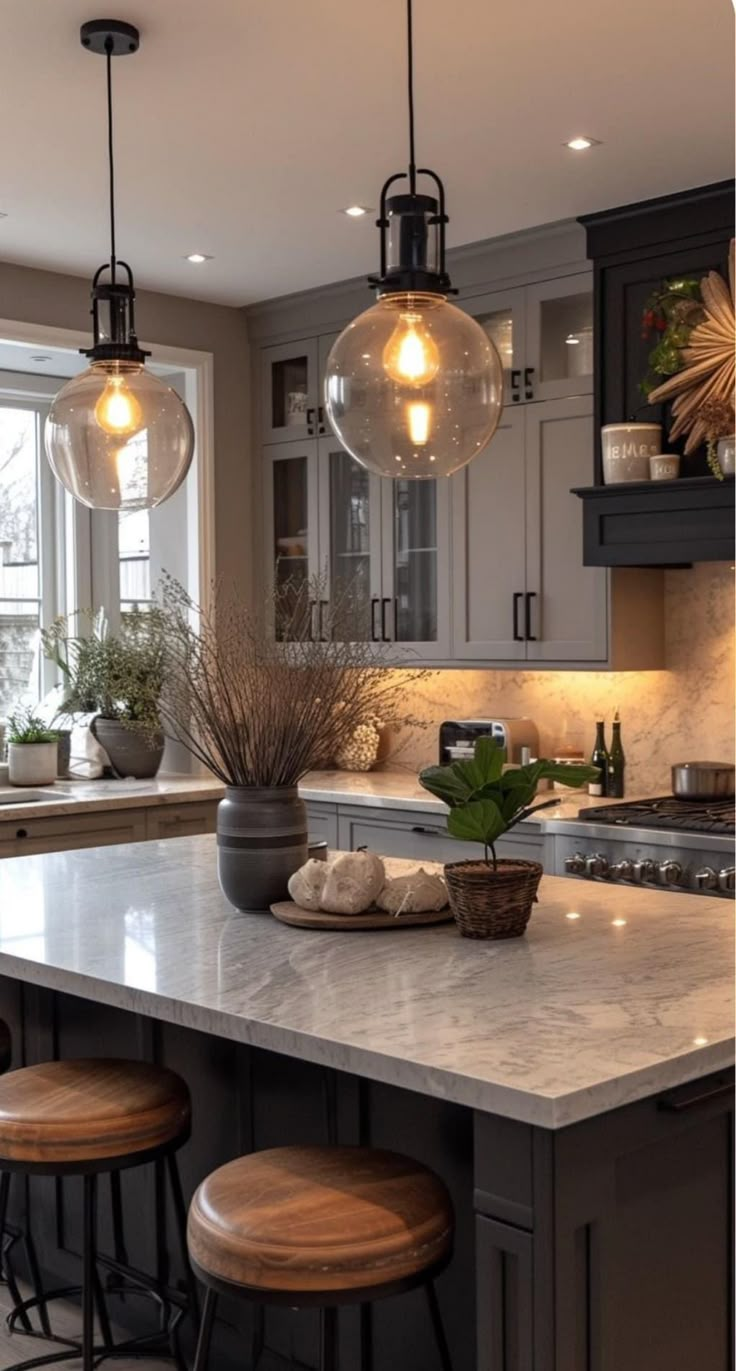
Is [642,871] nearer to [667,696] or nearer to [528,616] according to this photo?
[667,696]

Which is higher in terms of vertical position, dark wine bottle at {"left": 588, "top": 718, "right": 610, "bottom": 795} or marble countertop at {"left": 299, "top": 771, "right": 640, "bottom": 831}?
dark wine bottle at {"left": 588, "top": 718, "right": 610, "bottom": 795}

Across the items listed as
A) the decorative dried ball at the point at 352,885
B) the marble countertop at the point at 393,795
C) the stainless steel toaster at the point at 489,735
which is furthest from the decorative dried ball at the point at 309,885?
the stainless steel toaster at the point at 489,735

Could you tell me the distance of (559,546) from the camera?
4816 mm

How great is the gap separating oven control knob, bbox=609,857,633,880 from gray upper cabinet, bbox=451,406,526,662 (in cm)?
97

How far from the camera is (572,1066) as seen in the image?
6.08 ft

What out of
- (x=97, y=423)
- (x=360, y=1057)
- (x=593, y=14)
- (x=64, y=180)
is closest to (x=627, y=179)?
(x=593, y=14)

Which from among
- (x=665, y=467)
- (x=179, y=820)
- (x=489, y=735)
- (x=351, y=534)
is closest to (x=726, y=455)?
(x=665, y=467)

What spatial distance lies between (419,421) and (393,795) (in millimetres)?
2663

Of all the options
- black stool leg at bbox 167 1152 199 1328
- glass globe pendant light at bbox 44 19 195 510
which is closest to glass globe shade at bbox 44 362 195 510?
glass globe pendant light at bbox 44 19 195 510

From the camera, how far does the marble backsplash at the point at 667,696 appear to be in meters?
4.80

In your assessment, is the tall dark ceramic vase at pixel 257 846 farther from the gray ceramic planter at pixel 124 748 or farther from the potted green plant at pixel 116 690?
the gray ceramic planter at pixel 124 748

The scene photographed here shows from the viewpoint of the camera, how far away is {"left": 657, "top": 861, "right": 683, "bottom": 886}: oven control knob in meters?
4.09

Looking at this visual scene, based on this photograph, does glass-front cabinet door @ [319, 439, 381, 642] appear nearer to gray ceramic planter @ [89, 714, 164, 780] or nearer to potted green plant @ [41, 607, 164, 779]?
potted green plant @ [41, 607, 164, 779]

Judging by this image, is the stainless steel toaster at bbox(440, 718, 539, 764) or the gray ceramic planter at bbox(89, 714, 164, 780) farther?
Answer: the gray ceramic planter at bbox(89, 714, 164, 780)
